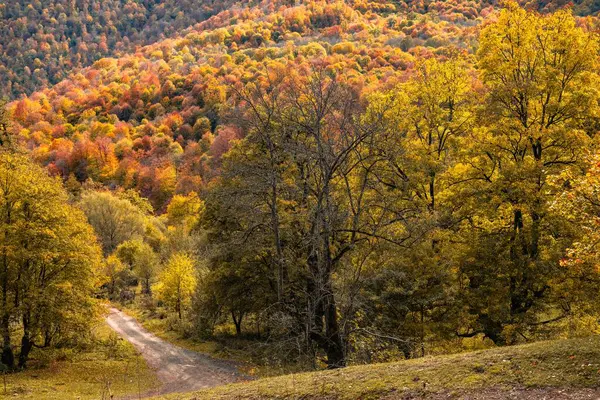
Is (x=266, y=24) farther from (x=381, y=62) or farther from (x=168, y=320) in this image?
(x=168, y=320)

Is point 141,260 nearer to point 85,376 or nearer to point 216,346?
point 216,346

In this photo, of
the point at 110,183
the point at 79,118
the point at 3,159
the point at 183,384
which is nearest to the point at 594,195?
the point at 183,384

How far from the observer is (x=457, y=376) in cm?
973

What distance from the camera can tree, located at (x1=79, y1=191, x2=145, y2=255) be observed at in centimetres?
6544

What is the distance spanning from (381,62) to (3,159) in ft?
351

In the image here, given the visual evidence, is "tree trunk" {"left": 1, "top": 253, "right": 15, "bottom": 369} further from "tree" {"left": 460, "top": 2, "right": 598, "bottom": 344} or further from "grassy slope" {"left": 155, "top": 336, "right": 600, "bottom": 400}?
"tree" {"left": 460, "top": 2, "right": 598, "bottom": 344}

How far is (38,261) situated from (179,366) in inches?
427

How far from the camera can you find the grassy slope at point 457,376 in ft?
29.3

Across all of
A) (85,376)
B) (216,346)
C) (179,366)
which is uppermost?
(85,376)

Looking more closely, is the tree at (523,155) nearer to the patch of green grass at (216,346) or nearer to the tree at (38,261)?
the patch of green grass at (216,346)

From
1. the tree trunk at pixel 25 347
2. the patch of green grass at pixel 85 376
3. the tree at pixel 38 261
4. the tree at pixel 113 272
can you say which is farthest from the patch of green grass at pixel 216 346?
the tree trunk at pixel 25 347

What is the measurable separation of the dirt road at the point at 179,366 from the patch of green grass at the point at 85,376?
3.04 feet

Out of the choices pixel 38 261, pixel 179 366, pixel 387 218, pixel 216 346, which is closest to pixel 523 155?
pixel 387 218

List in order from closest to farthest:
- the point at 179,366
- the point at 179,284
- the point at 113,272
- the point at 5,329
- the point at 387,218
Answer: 1. the point at 387,218
2. the point at 5,329
3. the point at 179,366
4. the point at 179,284
5. the point at 113,272
